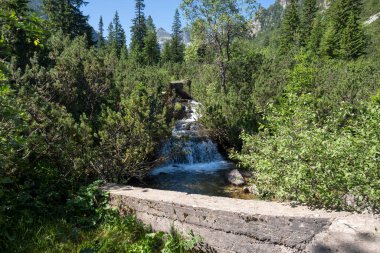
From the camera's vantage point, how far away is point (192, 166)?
1274 cm

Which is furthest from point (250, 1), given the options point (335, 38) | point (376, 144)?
point (335, 38)

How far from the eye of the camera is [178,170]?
1209cm

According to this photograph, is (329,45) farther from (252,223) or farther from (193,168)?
(252,223)

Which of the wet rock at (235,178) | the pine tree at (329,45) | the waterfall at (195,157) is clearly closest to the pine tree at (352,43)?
the pine tree at (329,45)

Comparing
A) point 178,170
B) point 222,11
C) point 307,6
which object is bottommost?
point 178,170

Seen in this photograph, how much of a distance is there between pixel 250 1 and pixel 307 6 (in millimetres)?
41904

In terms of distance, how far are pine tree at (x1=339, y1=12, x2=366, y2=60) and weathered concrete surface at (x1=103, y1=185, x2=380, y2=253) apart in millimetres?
44477

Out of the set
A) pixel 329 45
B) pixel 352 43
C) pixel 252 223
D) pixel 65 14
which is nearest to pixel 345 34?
pixel 352 43

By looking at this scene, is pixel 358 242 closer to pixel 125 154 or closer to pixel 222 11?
pixel 125 154

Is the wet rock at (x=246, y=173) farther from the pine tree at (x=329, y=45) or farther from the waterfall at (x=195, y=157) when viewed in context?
the pine tree at (x=329, y=45)

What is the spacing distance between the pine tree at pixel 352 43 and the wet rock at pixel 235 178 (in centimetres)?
3854

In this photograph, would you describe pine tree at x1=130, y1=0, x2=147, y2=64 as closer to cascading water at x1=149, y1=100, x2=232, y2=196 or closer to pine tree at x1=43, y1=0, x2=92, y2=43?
pine tree at x1=43, y1=0, x2=92, y2=43

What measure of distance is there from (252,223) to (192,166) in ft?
30.1

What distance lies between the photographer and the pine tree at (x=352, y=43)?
40.9m
